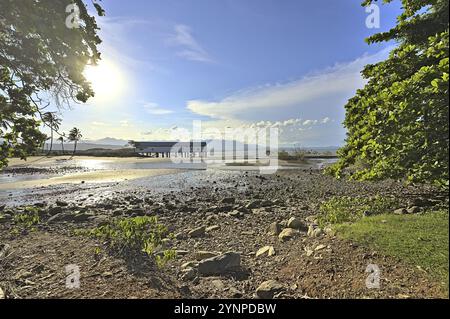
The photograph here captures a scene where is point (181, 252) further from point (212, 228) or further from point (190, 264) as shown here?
point (212, 228)

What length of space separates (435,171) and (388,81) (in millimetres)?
1869

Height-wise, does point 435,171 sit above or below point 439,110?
below

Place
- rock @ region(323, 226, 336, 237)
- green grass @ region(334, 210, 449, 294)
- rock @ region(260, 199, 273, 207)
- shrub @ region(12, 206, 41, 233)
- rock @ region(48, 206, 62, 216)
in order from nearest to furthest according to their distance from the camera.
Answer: green grass @ region(334, 210, 449, 294), rock @ region(323, 226, 336, 237), shrub @ region(12, 206, 41, 233), rock @ region(48, 206, 62, 216), rock @ region(260, 199, 273, 207)

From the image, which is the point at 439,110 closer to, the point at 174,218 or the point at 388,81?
the point at 388,81

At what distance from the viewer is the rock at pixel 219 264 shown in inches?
211

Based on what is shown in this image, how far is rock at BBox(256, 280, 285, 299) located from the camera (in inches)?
174

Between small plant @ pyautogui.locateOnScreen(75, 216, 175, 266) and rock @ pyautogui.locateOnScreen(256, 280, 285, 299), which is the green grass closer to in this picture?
rock @ pyautogui.locateOnScreen(256, 280, 285, 299)

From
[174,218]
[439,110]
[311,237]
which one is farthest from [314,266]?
[174,218]

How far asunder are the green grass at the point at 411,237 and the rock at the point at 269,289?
2.10 metres

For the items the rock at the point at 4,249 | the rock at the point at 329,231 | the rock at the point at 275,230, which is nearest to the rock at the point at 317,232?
the rock at the point at 329,231

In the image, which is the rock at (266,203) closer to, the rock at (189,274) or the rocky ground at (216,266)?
the rocky ground at (216,266)

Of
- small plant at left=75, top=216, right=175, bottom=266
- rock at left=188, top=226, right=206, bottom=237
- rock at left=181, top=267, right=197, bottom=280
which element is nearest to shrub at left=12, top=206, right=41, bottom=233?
small plant at left=75, top=216, right=175, bottom=266

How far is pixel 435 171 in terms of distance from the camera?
468 cm

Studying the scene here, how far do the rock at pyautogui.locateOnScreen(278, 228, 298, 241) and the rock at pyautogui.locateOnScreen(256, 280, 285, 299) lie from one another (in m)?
2.49
